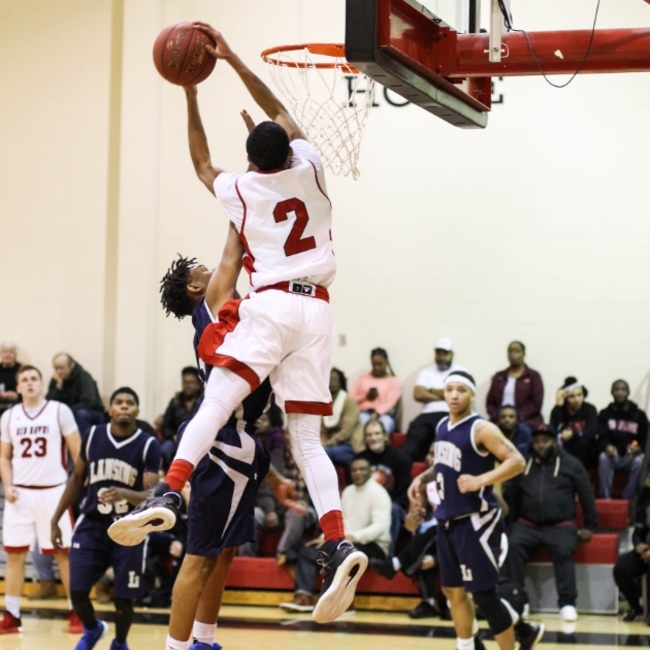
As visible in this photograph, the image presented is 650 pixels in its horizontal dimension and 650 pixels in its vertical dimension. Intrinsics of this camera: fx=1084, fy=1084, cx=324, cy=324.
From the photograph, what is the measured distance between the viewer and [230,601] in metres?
10.4

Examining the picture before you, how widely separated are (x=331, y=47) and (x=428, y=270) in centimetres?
694

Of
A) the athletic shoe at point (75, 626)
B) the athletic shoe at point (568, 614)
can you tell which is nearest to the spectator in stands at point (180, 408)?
the athletic shoe at point (75, 626)

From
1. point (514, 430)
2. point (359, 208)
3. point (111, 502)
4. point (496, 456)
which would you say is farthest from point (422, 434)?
point (111, 502)

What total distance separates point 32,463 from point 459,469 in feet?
13.5

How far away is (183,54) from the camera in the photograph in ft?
15.3

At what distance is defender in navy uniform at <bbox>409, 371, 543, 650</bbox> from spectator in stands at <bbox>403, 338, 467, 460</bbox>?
4055 millimetres

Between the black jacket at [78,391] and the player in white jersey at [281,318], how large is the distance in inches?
311

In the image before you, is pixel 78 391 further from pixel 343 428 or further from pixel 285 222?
pixel 285 222

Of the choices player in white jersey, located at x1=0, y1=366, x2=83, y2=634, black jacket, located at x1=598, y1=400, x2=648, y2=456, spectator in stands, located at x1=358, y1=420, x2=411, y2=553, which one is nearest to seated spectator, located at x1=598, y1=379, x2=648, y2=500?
black jacket, located at x1=598, y1=400, x2=648, y2=456

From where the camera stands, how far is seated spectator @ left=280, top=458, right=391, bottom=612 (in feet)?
32.5

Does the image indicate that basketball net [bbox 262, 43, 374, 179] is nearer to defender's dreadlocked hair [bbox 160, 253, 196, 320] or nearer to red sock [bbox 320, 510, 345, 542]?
defender's dreadlocked hair [bbox 160, 253, 196, 320]

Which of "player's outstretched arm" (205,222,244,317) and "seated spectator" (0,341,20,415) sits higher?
"player's outstretched arm" (205,222,244,317)

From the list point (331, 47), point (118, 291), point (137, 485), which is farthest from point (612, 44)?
point (118, 291)

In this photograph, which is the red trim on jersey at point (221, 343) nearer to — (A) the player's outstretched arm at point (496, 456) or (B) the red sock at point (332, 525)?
(B) the red sock at point (332, 525)
